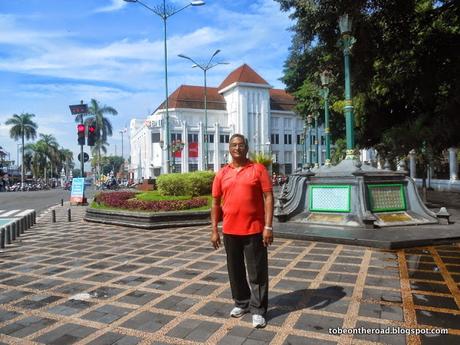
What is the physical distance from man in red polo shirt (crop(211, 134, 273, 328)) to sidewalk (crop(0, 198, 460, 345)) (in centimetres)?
35

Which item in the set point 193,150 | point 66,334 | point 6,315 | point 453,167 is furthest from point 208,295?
point 193,150

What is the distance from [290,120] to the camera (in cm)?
6712

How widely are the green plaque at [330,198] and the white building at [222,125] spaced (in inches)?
1817

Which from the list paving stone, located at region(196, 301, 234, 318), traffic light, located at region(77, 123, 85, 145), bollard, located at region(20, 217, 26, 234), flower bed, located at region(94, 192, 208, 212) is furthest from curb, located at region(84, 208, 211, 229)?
traffic light, located at region(77, 123, 85, 145)

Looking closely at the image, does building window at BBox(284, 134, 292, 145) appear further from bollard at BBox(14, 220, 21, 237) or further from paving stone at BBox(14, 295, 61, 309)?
paving stone at BBox(14, 295, 61, 309)

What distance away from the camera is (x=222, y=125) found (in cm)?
6412

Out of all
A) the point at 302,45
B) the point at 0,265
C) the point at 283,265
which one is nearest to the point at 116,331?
the point at 283,265

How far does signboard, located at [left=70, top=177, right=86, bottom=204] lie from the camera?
66.2ft

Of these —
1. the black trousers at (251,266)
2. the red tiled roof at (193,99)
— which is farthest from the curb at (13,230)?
the red tiled roof at (193,99)

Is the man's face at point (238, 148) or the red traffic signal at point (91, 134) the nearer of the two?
the man's face at point (238, 148)

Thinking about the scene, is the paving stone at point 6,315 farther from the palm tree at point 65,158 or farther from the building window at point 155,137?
the palm tree at point 65,158

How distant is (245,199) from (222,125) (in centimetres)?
6079

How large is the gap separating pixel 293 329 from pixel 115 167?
11740 cm

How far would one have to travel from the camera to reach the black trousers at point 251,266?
386 centimetres
